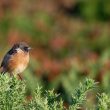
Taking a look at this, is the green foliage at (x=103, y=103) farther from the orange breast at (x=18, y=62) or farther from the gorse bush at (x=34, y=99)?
the orange breast at (x=18, y=62)

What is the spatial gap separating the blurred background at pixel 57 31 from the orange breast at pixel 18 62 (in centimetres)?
294

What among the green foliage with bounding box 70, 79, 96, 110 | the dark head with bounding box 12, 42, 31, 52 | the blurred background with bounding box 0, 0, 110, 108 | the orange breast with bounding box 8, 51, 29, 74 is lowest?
the green foliage with bounding box 70, 79, 96, 110

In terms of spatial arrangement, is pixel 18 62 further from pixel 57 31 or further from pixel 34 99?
pixel 57 31

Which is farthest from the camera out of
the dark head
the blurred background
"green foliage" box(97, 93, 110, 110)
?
the blurred background

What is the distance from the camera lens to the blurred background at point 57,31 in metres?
9.88

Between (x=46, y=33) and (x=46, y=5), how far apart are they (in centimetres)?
296

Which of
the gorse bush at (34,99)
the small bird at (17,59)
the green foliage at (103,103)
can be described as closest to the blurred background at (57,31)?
the small bird at (17,59)

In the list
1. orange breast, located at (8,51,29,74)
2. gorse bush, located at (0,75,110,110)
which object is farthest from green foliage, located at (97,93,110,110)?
orange breast, located at (8,51,29,74)

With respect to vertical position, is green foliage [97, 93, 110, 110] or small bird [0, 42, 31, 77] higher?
small bird [0, 42, 31, 77]

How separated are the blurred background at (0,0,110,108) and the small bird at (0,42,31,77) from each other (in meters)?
2.94

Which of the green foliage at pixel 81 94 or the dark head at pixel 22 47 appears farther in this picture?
the dark head at pixel 22 47

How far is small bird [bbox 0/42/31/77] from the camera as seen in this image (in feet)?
16.1

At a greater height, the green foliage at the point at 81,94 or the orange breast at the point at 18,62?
the orange breast at the point at 18,62

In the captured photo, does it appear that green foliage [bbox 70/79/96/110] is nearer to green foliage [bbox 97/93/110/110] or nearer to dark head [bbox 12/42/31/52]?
green foliage [bbox 97/93/110/110]
